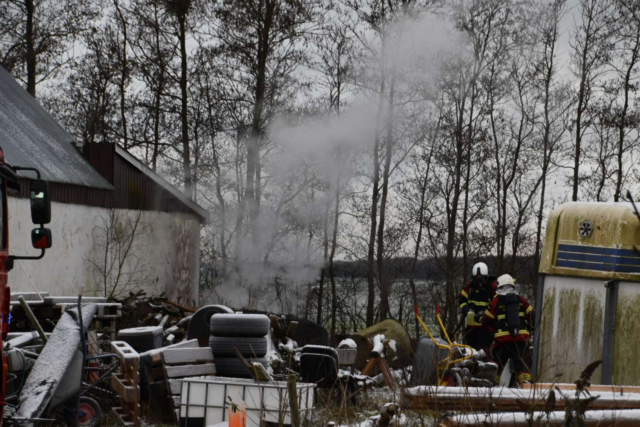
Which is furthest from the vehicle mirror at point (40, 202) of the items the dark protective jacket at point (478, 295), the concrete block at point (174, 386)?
the dark protective jacket at point (478, 295)

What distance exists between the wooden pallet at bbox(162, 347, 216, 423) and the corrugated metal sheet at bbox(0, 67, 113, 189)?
10.3m

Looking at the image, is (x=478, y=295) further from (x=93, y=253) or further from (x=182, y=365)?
(x=93, y=253)

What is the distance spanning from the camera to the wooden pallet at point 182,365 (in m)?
8.37

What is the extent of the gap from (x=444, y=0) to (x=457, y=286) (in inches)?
371

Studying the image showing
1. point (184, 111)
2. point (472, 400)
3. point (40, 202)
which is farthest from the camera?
point (184, 111)

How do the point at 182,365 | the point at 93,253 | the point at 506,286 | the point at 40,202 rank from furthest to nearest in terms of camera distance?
the point at 93,253 → the point at 506,286 → the point at 182,365 → the point at 40,202

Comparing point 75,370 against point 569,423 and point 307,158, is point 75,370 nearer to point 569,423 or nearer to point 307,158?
point 569,423

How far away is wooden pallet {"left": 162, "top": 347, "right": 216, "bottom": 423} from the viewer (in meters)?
8.37

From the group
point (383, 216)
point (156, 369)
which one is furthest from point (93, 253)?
point (156, 369)

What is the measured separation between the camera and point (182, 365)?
8.72 metres

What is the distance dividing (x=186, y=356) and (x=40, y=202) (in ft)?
10.9

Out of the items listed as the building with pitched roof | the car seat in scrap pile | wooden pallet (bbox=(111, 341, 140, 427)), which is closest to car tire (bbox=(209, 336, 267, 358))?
the car seat in scrap pile

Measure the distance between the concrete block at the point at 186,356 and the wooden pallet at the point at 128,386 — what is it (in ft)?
1.36

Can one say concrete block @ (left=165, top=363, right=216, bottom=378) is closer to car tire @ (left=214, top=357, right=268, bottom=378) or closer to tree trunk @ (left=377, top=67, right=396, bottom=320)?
car tire @ (left=214, top=357, right=268, bottom=378)
